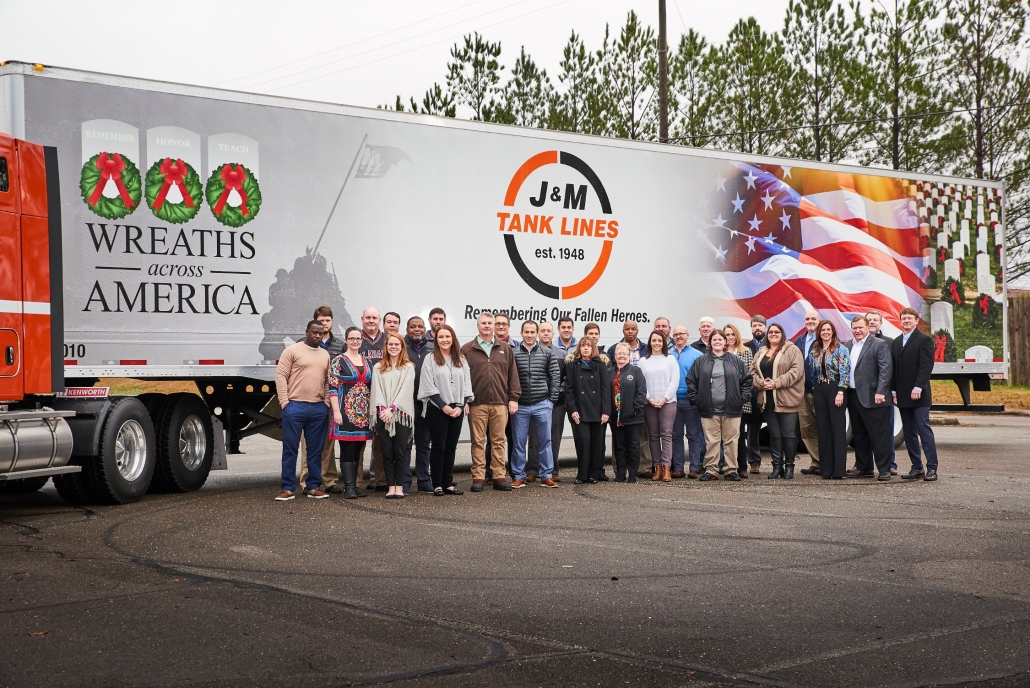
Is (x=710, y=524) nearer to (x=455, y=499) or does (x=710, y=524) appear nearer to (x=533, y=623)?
(x=455, y=499)

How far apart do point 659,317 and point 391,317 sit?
378cm

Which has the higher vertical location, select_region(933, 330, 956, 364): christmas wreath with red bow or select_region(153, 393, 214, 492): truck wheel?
select_region(933, 330, 956, 364): christmas wreath with red bow

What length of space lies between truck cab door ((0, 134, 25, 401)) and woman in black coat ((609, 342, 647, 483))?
626 centimetres

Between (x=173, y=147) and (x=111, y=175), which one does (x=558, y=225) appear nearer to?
(x=173, y=147)

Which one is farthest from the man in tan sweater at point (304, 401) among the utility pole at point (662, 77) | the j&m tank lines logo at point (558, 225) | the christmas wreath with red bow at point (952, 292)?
the utility pole at point (662, 77)

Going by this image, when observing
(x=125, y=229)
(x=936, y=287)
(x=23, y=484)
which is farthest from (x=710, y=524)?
(x=936, y=287)

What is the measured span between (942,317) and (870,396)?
4970 millimetres

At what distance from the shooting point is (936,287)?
58.5 ft

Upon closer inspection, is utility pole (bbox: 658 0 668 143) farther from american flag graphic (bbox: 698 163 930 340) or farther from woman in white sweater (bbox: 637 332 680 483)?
woman in white sweater (bbox: 637 332 680 483)

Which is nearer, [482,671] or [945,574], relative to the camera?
[482,671]

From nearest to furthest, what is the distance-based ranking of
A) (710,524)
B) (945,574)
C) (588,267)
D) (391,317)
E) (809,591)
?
1. (809,591)
2. (945,574)
3. (710,524)
4. (391,317)
5. (588,267)

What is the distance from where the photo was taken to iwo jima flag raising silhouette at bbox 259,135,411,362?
12.4 meters

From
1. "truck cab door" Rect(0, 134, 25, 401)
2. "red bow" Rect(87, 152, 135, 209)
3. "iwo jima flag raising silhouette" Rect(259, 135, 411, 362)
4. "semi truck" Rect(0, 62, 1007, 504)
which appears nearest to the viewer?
"truck cab door" Rect(0, 134, 25, 401)

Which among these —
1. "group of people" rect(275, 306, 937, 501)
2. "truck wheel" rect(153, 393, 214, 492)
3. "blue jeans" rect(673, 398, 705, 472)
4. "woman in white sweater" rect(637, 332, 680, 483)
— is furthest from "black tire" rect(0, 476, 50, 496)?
"blue jeans" rect(673, 398, 705, 472)
